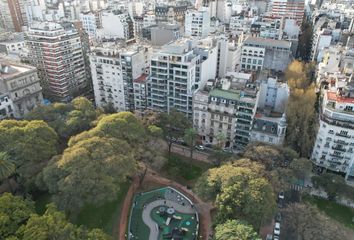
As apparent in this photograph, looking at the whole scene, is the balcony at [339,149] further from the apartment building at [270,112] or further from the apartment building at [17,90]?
the apartment building at [17,90]

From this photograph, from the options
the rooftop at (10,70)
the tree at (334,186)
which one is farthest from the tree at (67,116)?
the tree at (334,186)

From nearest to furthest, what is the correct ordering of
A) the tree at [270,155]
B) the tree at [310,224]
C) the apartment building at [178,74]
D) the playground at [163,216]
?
the tree at [310,224] → the playground at [163,216] → the tree at [270,155] → the apartment building at [178,74]

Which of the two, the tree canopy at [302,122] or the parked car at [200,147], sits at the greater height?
the tree canopy at [302,122]

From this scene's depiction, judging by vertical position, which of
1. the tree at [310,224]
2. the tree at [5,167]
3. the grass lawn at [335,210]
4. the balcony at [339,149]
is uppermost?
the tree at [5,167]

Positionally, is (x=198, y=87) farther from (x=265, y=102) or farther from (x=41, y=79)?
(x=41, y=79)

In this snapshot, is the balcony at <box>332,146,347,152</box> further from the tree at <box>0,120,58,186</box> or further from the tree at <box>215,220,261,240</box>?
the tree at <box>0,120,58,186</box>
